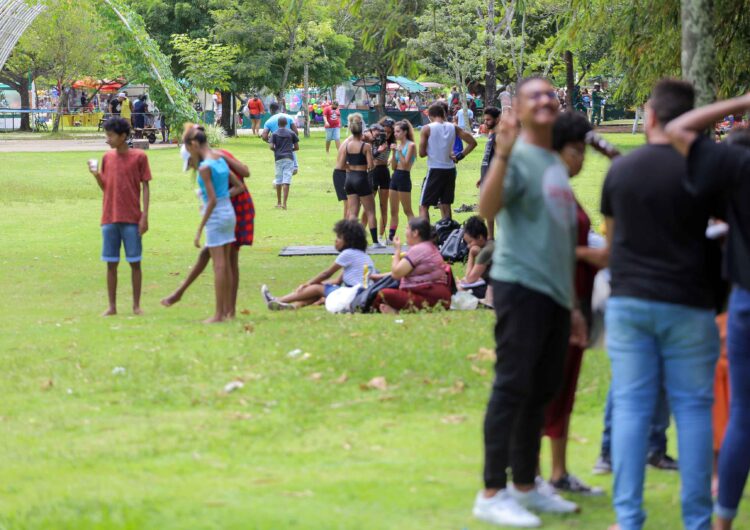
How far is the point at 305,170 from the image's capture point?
112 ft

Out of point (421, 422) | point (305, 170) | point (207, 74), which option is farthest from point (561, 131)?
point (207, 74)

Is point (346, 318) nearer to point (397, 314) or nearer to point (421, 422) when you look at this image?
point (397, 314)

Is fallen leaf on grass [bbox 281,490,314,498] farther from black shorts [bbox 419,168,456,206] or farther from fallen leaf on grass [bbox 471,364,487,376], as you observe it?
black shorts [bbox 419,168,456,206]

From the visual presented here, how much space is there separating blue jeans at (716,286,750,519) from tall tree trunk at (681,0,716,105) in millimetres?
4818

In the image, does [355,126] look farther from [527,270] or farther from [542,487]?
[527,270]

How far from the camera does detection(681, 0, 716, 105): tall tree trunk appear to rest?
9273mm

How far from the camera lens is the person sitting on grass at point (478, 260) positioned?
1179 cm

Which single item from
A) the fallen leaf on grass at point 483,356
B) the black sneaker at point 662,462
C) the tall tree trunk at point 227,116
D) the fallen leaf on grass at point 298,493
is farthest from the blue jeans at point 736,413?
the tall tree trunk at point 227,116

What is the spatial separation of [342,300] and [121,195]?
2321 millimetres

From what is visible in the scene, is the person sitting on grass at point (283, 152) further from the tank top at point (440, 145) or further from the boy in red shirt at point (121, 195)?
the boy in red shirt at point (121, 195)

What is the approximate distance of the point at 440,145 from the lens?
16.1 meters

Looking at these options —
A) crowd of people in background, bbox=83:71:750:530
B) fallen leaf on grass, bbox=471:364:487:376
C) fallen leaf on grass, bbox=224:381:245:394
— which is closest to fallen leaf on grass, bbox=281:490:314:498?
Answer: crowd of people in background, bbox=83:71:750:530

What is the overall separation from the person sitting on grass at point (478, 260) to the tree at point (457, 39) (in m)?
29.6

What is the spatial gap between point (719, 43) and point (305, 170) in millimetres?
21634
